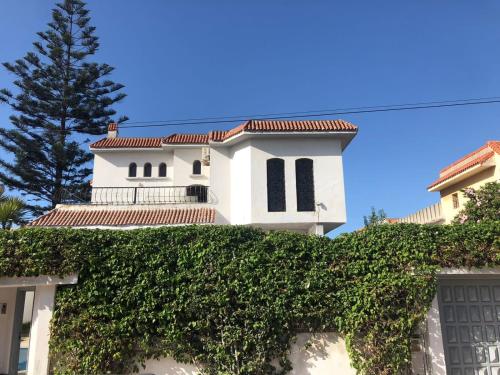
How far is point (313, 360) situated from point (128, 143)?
1652 cm

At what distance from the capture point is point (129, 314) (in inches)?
253

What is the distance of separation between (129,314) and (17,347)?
2984 mm

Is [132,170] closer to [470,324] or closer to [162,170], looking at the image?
[162,170]

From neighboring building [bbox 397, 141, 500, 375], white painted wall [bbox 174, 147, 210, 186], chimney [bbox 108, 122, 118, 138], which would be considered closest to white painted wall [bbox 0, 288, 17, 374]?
neighboring building [bbox 397, 141, 500, 375]

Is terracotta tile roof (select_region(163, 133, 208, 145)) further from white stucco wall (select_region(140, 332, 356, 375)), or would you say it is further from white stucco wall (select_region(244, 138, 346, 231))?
white stucco wall (select_region(140, 332, 356, 375))

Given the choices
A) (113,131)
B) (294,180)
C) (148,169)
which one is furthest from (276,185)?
(113,131)

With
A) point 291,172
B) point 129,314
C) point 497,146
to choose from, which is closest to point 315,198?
point 291,172

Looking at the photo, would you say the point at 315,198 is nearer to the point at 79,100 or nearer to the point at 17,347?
the point at 17,347

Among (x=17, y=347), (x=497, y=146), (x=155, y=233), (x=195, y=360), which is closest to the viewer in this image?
(x=195, y=360)

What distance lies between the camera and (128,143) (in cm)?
2059

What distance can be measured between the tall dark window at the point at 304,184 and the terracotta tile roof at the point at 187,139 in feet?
17.4

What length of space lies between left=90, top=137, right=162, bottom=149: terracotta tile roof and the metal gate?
15859 millimetres

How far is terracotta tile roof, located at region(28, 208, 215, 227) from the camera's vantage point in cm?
1480

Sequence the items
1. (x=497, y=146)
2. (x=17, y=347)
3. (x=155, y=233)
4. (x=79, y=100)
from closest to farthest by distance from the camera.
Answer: (x=155, y=233)
(x=17, y=347)
(x=497, y=146)
(x=79, y=100)
